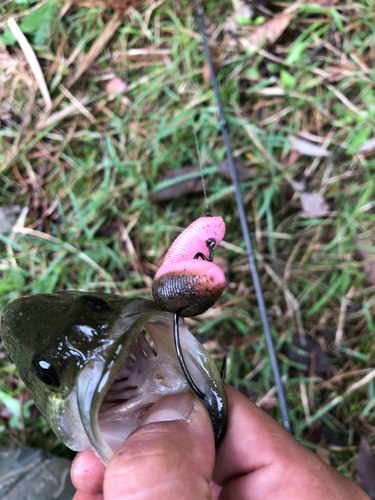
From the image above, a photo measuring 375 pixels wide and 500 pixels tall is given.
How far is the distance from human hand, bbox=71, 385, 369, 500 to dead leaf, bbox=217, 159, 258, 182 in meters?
1.84

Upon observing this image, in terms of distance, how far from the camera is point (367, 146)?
3.16 metres

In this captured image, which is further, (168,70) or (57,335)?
A: (168,70)

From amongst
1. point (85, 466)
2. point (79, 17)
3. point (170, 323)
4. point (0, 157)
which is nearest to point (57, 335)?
point (170, 323)

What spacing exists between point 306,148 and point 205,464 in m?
2.66

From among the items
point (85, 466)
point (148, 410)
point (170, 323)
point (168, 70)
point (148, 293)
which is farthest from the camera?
point (168, 70)

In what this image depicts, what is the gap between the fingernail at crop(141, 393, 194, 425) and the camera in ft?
4.60

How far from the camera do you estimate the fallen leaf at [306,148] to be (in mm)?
3205

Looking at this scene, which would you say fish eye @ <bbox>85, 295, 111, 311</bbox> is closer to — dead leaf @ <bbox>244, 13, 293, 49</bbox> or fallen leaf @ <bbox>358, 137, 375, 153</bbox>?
fallen leaf @ <bbox>358, 137, 375, 153</bbox>

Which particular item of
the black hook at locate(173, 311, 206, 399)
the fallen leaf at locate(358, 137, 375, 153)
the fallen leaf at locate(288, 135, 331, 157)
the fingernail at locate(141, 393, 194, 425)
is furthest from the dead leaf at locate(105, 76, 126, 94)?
the fingernail at locate(141, 393, 194, 425)

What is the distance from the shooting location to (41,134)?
347 cm

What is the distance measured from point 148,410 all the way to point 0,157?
2.96 metres

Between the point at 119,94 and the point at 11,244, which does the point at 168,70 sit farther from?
the point at 11,244

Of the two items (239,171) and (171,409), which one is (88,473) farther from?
(239,171)

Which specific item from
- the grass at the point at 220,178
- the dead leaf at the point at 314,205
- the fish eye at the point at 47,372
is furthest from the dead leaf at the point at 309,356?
the fish eye at the point at 47,372
